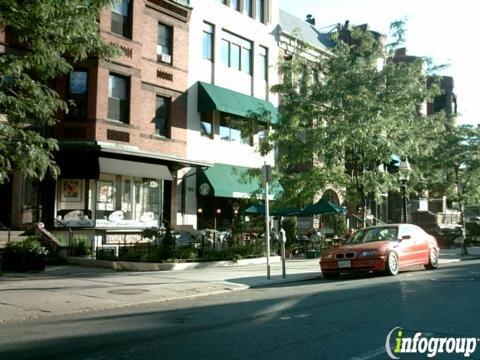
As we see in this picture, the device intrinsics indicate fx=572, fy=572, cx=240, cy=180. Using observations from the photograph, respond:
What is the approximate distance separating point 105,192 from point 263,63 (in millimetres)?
12789

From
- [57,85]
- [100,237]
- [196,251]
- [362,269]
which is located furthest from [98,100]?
[362,269]

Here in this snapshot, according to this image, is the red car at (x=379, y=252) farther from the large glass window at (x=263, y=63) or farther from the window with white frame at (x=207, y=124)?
the large glass window at (x=263, y=63)

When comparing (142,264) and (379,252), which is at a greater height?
(379,252)

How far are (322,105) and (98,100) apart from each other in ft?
27.8

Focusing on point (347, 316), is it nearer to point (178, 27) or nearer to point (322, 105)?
point (322, 105)

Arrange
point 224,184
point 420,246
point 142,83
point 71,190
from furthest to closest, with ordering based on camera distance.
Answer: point 224,184 → point 142,83 → point 71,190 → point 420,246

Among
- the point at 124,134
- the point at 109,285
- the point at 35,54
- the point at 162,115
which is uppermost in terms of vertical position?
the point at 162,115

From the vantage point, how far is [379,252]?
48.1 feet

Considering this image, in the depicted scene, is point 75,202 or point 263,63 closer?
point 75,202

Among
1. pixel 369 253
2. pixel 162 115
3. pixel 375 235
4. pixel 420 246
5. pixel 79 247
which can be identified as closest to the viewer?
pixel 369 253

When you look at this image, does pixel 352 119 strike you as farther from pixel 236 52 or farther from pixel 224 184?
pixel 236 52

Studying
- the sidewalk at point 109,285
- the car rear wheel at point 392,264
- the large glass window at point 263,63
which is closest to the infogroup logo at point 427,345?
the sidewalk at point 109,285

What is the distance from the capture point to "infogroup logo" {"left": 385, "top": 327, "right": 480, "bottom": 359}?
647 centimetres

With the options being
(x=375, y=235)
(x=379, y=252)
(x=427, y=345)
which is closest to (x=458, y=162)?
(x=375, y=235)
